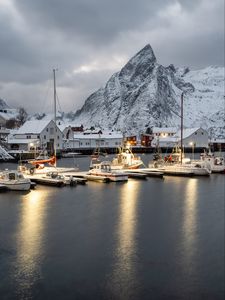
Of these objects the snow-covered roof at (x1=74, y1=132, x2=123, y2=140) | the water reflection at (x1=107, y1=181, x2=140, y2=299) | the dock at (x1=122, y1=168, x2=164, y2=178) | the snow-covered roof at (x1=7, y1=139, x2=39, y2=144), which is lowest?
the water reflection at (x1=107, y1=181, x2=140, y2=299)

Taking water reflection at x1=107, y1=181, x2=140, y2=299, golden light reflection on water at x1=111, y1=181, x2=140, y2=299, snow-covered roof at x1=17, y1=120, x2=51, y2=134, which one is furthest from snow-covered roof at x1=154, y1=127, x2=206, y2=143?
water reflection at x1=107, y1=181, x2=140, y2=299

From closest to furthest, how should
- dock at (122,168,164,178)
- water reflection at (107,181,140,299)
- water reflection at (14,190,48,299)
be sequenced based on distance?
water reflection at (107,181,140,299) < water reflection at (14,190,48,299) < dock at (122,168,164,178)

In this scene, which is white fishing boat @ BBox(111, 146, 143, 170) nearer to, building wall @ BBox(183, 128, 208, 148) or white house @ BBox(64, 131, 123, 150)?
white house @ BBox(64, 131, 123, 150)

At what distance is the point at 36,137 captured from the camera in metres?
114

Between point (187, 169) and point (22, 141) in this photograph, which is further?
point (22, 141)

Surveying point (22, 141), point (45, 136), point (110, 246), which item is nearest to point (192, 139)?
point (45, 136)

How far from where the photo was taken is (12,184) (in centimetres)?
4162

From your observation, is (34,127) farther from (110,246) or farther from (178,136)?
(110,246)

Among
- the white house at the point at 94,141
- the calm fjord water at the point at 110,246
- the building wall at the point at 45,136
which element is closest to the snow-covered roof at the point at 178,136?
the white house at the point at 94,141

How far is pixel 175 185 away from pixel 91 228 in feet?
73.8

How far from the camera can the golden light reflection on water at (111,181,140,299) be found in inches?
695

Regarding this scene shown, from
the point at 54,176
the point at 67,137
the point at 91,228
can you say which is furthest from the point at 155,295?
the point at 67,137

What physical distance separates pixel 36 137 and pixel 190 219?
87.9m

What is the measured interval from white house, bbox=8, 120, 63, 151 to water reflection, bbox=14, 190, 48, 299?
76862mm
